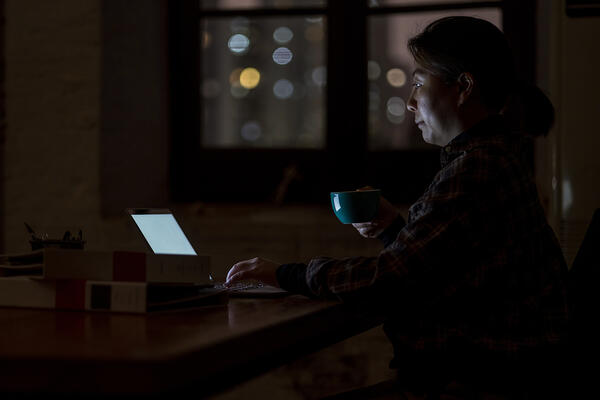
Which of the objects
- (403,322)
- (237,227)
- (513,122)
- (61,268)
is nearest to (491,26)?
(513,122)

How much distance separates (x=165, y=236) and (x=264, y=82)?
1.64m

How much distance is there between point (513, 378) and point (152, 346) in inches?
24.3

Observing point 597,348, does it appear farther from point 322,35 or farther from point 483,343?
point 322,35

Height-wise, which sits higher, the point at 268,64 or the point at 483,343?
the point at 268,64

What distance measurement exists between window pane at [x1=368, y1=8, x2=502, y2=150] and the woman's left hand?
171 centimetres

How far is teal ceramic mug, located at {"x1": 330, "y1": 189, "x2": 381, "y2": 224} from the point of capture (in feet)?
4.35

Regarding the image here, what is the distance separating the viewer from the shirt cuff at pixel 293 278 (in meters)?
1.22

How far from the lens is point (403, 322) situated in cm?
120

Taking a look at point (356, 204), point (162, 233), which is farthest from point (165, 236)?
point (356, 204)

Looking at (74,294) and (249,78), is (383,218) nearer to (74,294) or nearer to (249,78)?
(74,294)

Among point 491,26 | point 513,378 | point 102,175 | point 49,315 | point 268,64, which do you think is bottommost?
point 513,378

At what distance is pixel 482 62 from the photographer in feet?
4.44

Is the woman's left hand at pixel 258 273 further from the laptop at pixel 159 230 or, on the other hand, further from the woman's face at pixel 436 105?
the woman's face at pixel 436 105

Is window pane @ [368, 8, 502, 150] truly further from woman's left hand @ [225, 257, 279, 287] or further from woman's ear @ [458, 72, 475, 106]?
woman's left hand @ [225, 257, 279, 287]
